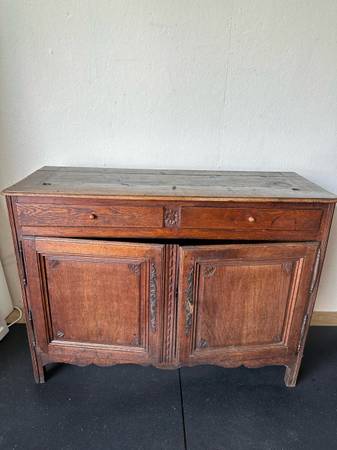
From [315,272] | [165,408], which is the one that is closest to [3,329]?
[165,408]

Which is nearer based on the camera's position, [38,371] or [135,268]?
[135,268]

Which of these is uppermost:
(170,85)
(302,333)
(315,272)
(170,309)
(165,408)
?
(170,85)

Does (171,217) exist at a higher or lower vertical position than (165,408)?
higher

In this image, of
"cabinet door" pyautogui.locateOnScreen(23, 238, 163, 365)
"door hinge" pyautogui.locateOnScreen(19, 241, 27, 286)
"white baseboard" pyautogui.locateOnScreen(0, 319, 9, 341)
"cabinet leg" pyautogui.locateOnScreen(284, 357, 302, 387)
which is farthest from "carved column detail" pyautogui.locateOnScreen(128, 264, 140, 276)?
"white baseboard" pyautogui.locateOnScreen(0, 319, 9, 341)

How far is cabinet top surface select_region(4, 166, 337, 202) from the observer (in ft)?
3.69

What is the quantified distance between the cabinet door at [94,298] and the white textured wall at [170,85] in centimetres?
55

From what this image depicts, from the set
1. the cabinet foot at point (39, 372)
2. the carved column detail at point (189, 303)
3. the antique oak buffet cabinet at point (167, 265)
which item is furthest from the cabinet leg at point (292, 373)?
the cabinet foot at point (39, 372)

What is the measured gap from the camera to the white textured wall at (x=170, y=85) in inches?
53.1

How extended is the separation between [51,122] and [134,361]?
116 centimetres

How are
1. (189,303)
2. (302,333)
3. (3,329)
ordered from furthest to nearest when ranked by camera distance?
1. (3,329)
2. (302,333)
3. (189,303)

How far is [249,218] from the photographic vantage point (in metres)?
1.15

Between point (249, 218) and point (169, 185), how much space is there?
34 cm

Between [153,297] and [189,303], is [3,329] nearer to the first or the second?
[153,297]

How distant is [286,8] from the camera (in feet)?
4.40
